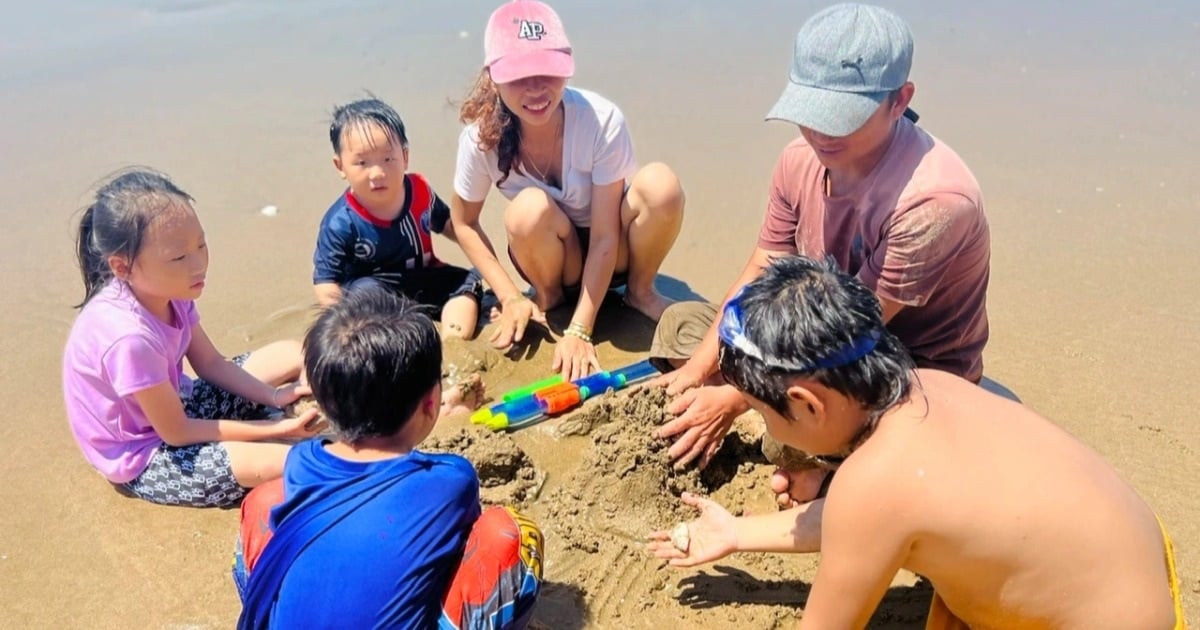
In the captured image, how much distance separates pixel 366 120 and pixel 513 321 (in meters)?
0.97

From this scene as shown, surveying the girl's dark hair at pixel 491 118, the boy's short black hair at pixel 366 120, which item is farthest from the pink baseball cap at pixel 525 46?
the boy's short black hair at pixel 366 120

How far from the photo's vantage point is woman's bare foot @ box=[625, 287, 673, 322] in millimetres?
4004

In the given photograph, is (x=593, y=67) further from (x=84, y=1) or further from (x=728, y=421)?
(x=84, y=1)

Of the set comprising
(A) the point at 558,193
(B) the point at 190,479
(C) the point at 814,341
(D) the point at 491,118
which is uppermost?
(D) the point at 491,118

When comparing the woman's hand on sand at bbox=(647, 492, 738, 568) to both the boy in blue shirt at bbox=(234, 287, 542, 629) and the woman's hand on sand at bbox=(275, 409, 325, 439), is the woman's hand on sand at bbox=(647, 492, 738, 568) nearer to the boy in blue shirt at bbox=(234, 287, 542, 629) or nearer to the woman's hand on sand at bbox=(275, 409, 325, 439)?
the boy in blue shirt at bbox=(234, 287, 542, 629)

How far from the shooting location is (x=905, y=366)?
6.27ft

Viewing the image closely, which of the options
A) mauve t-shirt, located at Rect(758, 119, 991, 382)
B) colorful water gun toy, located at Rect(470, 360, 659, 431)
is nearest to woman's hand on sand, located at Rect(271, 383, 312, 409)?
colorful water gun toy, located at Rect(470, 360, 659, 431)

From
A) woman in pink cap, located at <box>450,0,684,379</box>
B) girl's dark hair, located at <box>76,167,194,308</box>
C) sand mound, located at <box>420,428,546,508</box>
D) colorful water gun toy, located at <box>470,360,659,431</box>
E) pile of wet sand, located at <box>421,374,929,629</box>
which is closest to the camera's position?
pile of wet sand, located at <box>421,374,929,629</box>

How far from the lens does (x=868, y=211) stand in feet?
8.63

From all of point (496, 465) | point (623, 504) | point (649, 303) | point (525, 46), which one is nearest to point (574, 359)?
point (649, 303)

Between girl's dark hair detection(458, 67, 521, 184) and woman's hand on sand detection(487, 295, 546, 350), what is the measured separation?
0.59 m

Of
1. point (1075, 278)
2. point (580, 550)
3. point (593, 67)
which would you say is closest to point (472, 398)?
point (580, 550)

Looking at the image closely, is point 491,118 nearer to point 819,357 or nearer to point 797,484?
point 797,484

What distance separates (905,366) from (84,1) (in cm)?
927
